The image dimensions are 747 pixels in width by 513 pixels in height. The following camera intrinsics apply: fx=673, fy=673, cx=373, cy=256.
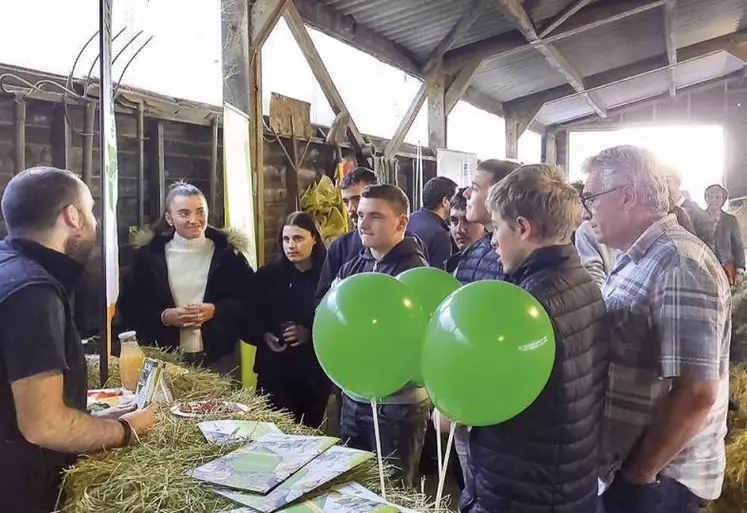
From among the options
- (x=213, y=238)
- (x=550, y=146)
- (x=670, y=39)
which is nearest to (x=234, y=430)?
(x=213, y=238)

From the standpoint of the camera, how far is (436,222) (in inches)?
148

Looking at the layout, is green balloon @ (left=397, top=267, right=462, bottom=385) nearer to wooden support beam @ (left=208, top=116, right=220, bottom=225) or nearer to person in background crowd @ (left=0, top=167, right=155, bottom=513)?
person in background crowd @ (left=0, top=167, right=155, bottom=513)

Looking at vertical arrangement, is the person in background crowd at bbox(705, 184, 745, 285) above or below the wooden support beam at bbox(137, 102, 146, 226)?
below

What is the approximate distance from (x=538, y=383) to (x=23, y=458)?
44.9 inches

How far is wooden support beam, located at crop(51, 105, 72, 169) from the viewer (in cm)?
295

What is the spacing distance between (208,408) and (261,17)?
258 centimetres

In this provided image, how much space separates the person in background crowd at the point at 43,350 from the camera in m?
1.37

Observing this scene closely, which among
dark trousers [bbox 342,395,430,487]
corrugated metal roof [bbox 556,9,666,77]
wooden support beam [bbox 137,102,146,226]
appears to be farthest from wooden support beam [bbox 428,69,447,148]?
dark trousers [bbox 342,395,430,487]

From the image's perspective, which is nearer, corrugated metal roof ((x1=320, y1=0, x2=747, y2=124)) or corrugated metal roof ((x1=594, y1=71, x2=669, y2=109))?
corrugated metal roof ((x1=320, y1=0, x2=747, y2=124))

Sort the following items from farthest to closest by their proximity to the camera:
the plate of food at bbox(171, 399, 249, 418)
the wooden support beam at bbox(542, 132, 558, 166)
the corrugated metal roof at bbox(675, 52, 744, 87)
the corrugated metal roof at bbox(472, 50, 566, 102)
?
1. the wooden support beam at bbox(542, 132, 558, 166)
2. the corrugated metal roof at bbox(675, 52, 744, 87)
3. the corrugated metal roof at bbox(472, 50, 566, 102)
4. the plate of food at bbox(171, 399, 249, 418)

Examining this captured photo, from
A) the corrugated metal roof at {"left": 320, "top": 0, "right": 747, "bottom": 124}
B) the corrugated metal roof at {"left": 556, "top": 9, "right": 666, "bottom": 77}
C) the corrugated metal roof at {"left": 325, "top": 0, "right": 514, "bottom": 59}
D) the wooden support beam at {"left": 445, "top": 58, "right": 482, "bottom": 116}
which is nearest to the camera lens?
the corrugated metal roof at {"left": 325, "top": 0, "right": 514, "bottom": 59}

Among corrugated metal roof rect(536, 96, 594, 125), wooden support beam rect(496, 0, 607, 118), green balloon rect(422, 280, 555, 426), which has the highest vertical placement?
corrugated metal roof rect(536, 96, 594, 125)

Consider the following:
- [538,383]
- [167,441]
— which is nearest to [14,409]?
[167,441]

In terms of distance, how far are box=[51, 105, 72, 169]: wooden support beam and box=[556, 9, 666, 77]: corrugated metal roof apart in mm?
5844
